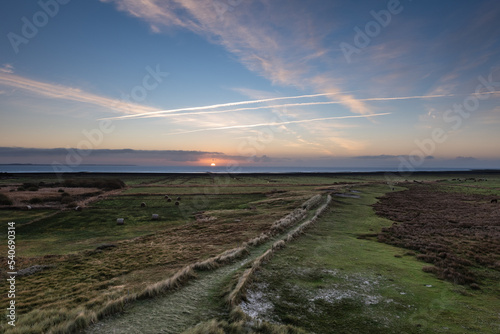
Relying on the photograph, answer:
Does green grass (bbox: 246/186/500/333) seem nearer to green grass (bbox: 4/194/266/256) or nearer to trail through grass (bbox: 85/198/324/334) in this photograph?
trail through grass (bbox: 85/198/324/334)

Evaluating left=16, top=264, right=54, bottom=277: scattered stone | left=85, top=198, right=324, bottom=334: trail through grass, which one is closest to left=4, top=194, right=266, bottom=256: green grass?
left=16, top=264, right=54, bottom=277: scattered stone

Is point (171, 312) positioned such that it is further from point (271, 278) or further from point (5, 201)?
point (5, 201)

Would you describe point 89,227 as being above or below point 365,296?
below

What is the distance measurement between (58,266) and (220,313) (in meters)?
16.5

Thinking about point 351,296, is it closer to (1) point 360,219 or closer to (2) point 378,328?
(2) point 378,328

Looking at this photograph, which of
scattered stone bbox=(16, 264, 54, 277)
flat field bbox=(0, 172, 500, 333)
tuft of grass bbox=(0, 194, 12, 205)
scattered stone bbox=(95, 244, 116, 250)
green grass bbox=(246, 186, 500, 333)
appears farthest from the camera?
tuft of grass bbox=(0, 194, 12, 205)

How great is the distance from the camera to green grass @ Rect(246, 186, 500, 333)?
1035 cm

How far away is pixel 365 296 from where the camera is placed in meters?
12.7

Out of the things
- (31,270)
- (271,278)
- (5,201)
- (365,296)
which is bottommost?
(5,201)

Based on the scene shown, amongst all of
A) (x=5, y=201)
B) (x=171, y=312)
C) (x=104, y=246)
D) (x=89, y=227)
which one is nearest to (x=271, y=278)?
(x=171, y=312)

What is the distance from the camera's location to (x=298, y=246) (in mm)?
21219

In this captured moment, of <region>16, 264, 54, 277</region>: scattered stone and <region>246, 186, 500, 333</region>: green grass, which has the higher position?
<region>246, 186, 500, 333</region>: green grass

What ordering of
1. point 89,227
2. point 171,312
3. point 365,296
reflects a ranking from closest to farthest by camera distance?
1. point 171,312
2. point 365,296
3. point 89,227

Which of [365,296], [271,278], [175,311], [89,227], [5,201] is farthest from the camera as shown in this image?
[5,201]
